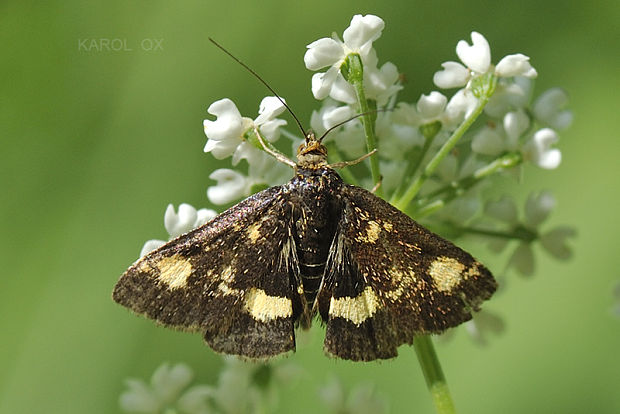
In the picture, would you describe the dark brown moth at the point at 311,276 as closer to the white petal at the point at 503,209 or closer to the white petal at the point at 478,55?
the white petal at the point at 478,55

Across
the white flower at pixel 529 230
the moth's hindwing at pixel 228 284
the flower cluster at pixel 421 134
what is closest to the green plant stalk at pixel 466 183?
the flower cluster at pixel 421 134

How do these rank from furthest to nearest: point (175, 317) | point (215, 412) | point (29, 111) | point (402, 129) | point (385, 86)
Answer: point (29, 111) → point (215, 412) → point (402, 129) → point (385, 86) → point (175, 317)

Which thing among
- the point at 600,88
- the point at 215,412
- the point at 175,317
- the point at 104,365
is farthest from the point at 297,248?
the point at 600,88

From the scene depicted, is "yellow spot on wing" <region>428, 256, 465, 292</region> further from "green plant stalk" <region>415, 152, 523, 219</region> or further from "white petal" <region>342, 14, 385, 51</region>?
"white petal" <region>342, 14, 385, 51</region>

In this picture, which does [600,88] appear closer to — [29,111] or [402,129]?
[402,129]

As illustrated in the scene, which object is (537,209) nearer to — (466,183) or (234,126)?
(466,183)

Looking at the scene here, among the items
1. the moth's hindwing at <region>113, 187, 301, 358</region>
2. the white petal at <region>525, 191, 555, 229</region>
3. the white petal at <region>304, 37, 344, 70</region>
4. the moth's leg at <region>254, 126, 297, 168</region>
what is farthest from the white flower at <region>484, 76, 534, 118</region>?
the moth's hindwing at <region>113, 187, 301, 358</region>
